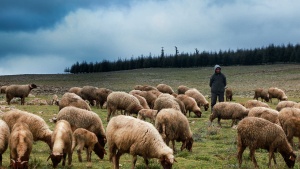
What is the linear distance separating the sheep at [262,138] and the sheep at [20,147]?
6.16 m

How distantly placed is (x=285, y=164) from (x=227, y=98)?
27.8 m

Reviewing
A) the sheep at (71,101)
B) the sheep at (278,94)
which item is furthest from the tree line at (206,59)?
the sheep at (71,101)

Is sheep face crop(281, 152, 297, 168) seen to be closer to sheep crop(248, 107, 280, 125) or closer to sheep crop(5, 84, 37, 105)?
sheep crop(248, 107, 280, 125)

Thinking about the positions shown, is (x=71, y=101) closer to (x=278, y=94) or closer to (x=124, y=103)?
(x=124, y=103)

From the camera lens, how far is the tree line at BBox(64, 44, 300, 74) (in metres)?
128

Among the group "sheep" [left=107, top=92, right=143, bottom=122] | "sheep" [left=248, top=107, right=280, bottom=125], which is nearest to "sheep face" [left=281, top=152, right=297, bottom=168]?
"sheep" [left=248, top=107, right=280, bottom=125]

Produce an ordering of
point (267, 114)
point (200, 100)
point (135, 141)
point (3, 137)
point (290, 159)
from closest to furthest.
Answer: point (135, 141)
point (3, 137)
point (290, 159)
point (267, 114)
point (200, 100)

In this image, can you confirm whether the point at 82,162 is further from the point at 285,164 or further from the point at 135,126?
the point at 285,164

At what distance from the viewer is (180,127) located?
1419 cm

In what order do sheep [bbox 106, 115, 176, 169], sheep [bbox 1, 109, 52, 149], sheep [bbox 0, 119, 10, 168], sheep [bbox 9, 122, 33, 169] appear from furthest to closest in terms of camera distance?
sheep [bbox 1, 109, 52, 149] < sheep [bbox 0, 119, 10, 168] < sheep [bbox 106, 115, 176, 169] < sheep [bbox 9, 122, 33, 169]

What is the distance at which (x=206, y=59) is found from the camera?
142000mm

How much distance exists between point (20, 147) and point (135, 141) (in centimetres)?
299

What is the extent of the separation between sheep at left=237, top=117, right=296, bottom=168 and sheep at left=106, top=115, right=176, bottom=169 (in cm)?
280

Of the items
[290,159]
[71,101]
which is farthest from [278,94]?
[290,159]
